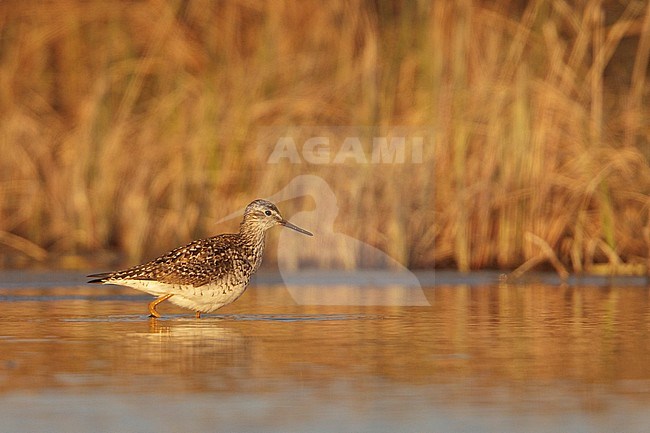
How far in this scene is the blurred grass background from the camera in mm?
13445

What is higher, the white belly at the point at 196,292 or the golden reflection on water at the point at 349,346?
the white belly at the point at 196,292

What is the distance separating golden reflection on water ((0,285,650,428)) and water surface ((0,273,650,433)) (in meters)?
0.01

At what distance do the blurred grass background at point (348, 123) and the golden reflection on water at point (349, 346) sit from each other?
170 centimetres

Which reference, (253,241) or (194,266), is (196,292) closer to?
(194,266)

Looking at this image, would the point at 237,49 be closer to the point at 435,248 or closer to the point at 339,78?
the point at 339,78

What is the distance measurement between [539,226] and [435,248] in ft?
3.12

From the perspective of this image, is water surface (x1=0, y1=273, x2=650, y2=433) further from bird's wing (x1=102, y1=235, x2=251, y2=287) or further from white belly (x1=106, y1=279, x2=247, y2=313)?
bird's wing (x1=102, y1=235, x2=251, y2=287)

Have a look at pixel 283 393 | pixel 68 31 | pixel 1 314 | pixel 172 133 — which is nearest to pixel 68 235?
pixel 172 133

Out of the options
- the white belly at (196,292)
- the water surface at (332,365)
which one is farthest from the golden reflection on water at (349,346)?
the white belly at (196,292)

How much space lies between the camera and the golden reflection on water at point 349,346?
7.08 metres

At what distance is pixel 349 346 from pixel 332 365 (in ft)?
2.70

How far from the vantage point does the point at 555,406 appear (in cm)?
648

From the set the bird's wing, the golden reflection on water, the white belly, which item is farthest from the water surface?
the bird's wing

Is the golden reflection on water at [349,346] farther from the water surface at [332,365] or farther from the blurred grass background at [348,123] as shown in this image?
the blurred grass background at [348,123]
